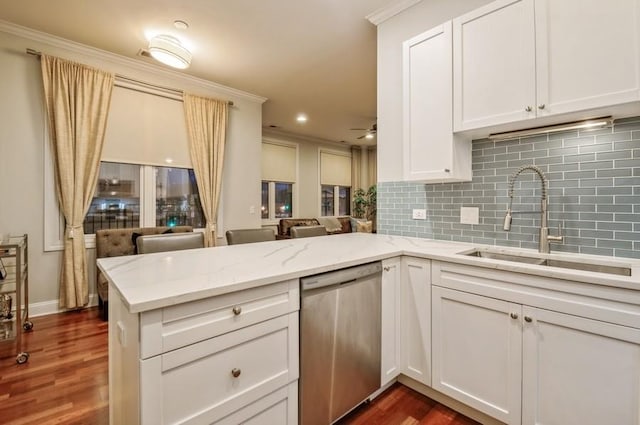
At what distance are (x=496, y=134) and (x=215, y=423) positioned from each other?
222cm

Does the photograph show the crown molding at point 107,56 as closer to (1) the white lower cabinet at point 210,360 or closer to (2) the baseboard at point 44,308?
(2) the baseboard at point 44,308

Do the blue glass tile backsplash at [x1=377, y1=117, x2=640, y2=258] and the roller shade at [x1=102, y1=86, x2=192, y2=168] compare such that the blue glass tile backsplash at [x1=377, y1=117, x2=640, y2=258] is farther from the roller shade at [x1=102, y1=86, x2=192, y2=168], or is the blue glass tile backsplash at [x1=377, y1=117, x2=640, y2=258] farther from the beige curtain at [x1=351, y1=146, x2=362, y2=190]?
the beige curtain at [x1=351, y1=146, x2=362, y2=190]

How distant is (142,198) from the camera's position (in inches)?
151

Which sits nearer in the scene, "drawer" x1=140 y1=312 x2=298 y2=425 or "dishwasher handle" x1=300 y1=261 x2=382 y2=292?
"drawer" x1=140 y1=312 x2=298 y2=425

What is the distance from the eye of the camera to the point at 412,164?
2154mm

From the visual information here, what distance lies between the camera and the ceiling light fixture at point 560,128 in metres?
1.55

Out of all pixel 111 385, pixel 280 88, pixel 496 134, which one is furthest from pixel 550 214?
pixel 280 88

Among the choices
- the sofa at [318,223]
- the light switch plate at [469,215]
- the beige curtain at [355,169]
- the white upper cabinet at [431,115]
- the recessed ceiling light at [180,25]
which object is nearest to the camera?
the white upper cabinet at [431,115]

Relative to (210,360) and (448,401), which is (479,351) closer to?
(448,401)

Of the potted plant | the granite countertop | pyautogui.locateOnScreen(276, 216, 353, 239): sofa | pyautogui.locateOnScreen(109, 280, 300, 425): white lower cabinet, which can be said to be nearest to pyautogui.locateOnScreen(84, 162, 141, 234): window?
the granite countertop

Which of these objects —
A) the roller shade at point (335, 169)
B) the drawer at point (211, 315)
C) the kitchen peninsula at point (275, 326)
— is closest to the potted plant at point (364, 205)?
the roller shade at point (335, 169)

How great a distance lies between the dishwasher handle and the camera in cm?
135

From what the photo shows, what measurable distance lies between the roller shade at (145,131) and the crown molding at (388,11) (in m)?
2.78

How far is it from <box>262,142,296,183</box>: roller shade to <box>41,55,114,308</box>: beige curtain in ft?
11.1
